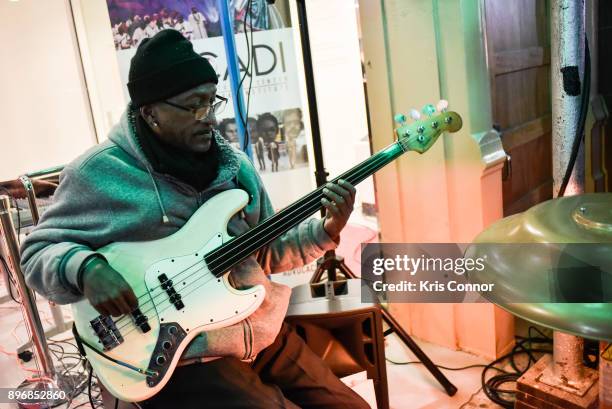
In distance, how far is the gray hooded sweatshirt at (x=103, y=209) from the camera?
114cm

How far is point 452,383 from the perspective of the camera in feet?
6.14

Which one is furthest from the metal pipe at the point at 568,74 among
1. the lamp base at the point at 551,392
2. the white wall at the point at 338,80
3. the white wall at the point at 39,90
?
the white wall at the point at 39,90

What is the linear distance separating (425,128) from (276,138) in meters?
1.37

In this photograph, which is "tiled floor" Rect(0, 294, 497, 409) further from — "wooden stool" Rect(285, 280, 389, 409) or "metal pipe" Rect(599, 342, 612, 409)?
"metal pipe" Rect(599, 342, 612, 409)

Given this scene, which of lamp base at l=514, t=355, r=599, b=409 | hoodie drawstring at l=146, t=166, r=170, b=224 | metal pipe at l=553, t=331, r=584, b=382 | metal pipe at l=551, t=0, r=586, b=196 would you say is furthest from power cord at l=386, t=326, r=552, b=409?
hoodie drawstring at l=146, t=166, r=170, b=224

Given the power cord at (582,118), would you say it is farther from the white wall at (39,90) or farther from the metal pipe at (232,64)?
the white wall at (39,90)

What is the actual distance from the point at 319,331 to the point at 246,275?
0.37m

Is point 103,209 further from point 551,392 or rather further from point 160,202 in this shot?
point 551,392

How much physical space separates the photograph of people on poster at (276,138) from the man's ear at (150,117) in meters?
1.26

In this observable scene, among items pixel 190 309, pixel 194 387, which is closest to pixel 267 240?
pixel 190 309

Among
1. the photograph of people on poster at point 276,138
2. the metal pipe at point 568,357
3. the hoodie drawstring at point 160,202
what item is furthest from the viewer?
the photograph of people on poster at point 276,138

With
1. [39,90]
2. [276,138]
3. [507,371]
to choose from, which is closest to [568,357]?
[507,371]

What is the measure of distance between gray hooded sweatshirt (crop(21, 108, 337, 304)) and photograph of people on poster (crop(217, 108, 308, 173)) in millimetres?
1298

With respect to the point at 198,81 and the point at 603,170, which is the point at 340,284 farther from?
the point at 603,170
